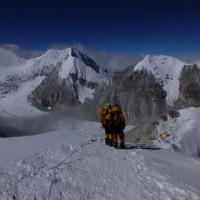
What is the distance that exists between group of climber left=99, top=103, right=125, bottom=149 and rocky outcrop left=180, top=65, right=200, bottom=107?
446 ft

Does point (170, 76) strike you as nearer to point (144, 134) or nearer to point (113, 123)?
point (144, 134)

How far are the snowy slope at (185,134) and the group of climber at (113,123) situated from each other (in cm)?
3982

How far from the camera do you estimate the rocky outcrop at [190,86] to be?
506 feet

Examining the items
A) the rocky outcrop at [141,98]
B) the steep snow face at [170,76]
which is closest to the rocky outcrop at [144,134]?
the rocky outcrop at [141,98]

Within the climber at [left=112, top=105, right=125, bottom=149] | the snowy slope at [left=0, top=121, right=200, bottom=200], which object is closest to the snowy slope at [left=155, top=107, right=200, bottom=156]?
the climber at [left=112, top=105, right=125, bottom=149]

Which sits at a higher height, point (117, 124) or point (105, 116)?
point (105, 116)

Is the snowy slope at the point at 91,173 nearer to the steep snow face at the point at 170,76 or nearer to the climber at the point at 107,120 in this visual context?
the climber at the point at 107,120

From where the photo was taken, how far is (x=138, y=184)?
10.5 m

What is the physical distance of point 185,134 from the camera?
61656mm

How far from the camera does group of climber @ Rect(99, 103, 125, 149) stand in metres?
16.3

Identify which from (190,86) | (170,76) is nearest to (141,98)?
(170,76)

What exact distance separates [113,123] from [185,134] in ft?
157

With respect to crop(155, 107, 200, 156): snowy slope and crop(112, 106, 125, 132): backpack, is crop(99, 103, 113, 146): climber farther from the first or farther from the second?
crop(155, 107, 200, 156): snowy slope

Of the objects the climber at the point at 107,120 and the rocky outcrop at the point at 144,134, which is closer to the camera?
the climber at the point at 107,120
